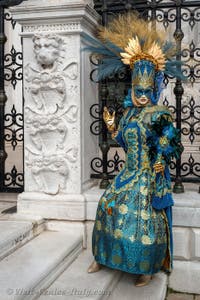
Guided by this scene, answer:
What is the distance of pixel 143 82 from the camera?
3225mm

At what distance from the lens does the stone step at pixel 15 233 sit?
330 centimetres

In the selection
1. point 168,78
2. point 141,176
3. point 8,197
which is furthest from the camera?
point 8,197

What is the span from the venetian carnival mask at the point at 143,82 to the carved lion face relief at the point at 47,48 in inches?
40.1

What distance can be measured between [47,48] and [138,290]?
2.43 m

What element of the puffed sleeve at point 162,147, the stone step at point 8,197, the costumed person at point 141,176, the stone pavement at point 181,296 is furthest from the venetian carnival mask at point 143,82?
the stone step at point 8,197

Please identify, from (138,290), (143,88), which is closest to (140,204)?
(138,290)

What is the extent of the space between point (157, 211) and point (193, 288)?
3.10 feet

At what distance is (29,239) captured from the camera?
3.70 m

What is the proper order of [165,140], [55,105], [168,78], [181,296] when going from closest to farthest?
[165,140], [181,296], [55,105], [168,78]

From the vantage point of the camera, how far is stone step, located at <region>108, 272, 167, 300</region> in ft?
10.3

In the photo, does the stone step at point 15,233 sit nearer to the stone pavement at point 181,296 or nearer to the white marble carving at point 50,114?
the white marble carving at point 50,114

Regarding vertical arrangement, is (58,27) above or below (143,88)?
above

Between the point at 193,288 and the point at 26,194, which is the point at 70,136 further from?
the point at 193,288

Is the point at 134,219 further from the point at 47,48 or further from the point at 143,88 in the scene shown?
the point at 47,48
